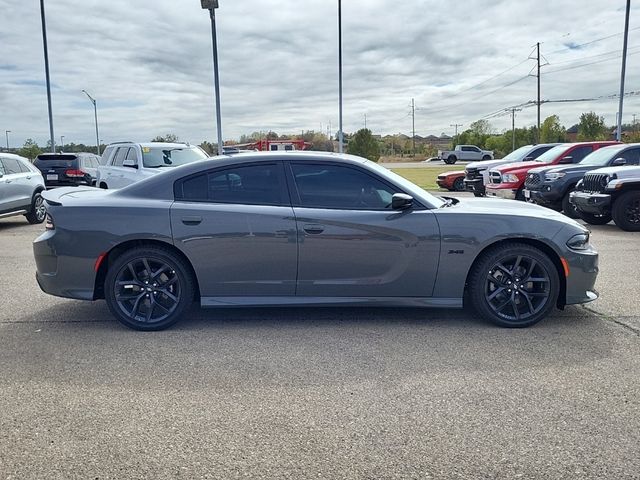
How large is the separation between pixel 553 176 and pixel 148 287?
10.5 m

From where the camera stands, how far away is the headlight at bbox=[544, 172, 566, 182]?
12422 mm

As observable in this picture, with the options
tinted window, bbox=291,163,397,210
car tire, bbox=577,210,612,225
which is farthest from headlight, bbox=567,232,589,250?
car tire, bbox=577,210,612,225

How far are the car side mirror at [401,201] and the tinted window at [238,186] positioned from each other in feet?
3.19

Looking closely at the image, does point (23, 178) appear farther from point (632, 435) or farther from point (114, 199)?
point (632, 435)

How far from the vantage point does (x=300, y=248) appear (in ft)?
15.3

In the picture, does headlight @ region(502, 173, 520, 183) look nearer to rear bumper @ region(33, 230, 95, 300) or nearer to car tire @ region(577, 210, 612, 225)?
car tire @ region(577, 210, 612, 225)

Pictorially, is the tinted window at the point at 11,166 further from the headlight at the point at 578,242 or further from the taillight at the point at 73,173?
the headlight at the point at 578,242

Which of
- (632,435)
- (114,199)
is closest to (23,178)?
(114,199)

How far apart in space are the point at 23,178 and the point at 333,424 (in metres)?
11.0

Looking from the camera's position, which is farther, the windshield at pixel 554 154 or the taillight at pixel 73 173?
the taillight at pixel 73 173

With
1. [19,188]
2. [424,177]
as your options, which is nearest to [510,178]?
[19,188]

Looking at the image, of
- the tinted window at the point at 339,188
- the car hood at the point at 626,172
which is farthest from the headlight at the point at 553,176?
the tinted window at the point at 339,188

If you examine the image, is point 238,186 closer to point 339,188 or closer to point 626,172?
point 339,188

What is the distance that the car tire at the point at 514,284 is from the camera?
472cm
